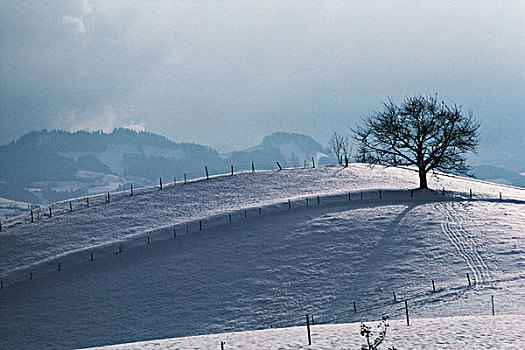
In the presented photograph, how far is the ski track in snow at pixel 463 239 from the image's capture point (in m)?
38.0

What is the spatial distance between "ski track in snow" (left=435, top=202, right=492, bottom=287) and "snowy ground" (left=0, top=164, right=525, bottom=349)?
143mm

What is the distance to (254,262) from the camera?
4372 cm

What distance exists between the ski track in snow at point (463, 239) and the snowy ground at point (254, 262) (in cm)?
14

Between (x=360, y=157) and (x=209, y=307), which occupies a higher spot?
(x=360, y=157)

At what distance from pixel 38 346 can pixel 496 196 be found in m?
51.3

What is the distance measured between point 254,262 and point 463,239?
18357 millimetres

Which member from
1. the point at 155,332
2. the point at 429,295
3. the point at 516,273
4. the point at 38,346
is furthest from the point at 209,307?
the point at 516,273

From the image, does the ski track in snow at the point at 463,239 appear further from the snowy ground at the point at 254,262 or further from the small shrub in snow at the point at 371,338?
the small shrub in snow at the point at 371,338

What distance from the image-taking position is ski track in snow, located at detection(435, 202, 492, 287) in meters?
38.0

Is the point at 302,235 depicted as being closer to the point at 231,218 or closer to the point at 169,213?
the point at 231,218

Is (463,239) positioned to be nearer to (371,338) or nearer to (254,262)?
(254,262)

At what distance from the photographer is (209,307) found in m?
37.2

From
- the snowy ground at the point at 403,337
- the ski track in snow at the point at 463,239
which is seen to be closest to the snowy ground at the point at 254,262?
the ski track in snow at the point at 463,239

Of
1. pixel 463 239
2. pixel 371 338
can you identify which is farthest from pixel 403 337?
pixel 463 239
